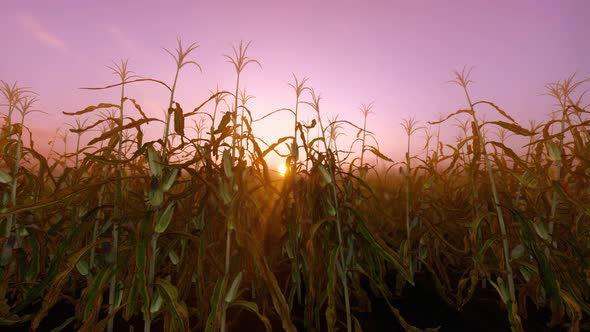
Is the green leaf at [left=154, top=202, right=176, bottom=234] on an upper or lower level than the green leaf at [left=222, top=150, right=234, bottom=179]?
lower

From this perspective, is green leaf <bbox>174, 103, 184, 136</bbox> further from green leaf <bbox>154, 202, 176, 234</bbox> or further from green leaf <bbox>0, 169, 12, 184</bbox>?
green leaf <bbox>0, 169, 12, 184</bbox>

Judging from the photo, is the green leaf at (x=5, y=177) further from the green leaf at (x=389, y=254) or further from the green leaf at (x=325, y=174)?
the green leaf at (x=389, y=254)

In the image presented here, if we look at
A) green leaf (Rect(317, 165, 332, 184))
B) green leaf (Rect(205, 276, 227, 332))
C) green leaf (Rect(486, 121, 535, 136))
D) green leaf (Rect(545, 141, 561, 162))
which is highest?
green leaf (Rect(486, 121, 535, 136))

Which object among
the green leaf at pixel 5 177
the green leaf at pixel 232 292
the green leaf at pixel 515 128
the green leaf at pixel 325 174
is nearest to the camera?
the green leaf at pixel 232 292

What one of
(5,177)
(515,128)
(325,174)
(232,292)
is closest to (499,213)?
(515,128)

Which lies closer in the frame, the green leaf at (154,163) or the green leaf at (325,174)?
the green leaf at (154,163)

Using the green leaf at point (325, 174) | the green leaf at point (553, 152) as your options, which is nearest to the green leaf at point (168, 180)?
the green leaf at point (325, 174)

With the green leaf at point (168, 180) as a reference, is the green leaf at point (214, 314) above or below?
below

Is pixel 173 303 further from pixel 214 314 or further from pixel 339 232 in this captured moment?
pixel 339 232

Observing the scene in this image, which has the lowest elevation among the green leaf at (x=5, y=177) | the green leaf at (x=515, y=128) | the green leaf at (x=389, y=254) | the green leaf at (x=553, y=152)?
the green leaf at (x=389, y=254)

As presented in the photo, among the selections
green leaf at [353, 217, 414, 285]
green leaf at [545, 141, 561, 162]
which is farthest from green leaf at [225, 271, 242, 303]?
green leaf at [545, 141, 561, 162]

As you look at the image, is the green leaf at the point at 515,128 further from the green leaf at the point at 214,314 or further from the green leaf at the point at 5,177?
the green leaf at the point at 5,177

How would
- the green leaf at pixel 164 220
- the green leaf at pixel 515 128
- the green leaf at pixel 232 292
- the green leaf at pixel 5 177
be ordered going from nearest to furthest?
the green leaf at pixel 164 220
the green leaf at pixel 232 292
the green leaf at pixel 515 128
the green leaf at pixel 5 177

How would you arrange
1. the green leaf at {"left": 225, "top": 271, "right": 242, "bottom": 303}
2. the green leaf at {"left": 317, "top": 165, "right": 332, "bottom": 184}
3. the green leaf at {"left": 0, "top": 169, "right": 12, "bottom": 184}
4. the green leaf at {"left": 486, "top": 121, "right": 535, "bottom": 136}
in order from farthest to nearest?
the green leaf at {"left": 0, "top": 169, "right": 12, "bottom": 184}, the green leaf at {"left": 317, "top": 165, "right": 332, "bottom": 184}, the green leaf at {"left": 486, "top": 121, "right": 535, "bottom": 136}, the green leaf at {"left": 225, "top": 271, "right": 242, "bottom": 303}
